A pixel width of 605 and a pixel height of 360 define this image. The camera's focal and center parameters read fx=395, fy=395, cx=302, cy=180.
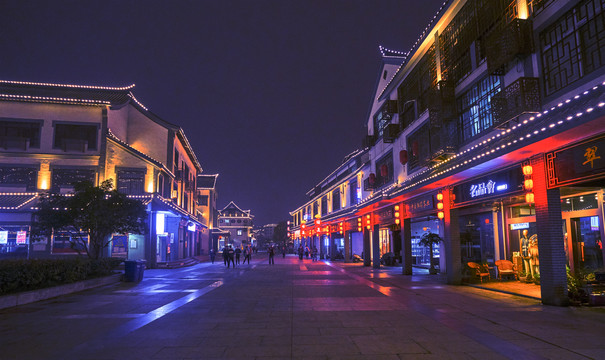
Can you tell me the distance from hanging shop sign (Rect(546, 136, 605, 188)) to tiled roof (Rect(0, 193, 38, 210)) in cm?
3229

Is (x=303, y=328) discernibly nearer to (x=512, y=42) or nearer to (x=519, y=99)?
(x=519, y=99)

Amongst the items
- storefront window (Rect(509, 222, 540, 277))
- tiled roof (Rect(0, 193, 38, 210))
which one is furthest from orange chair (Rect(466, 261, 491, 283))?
tiled roof (Rect(0, 193, 38, 210))

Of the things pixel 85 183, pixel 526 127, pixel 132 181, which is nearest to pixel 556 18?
pixel 526 127

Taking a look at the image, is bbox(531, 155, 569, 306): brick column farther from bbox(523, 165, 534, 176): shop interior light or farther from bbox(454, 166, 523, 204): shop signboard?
bbox(454, 166, 523, 204): shop signboard

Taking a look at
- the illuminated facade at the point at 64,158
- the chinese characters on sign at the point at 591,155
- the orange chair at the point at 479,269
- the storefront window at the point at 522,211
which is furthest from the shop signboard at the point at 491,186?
the illuminated facade at the point at 64,158

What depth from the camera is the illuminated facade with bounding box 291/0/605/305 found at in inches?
388

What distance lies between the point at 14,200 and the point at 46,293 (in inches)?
785

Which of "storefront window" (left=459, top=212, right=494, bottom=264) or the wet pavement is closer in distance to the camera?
the wet pavement

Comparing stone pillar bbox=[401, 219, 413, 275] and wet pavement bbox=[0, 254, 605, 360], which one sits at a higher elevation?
stone pillar bbox=[401, 219, 413, 275]

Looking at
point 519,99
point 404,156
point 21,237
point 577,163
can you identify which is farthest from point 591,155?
point 21,237

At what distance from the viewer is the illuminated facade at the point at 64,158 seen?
28969 mm

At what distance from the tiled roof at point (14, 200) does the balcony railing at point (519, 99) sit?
3120cm

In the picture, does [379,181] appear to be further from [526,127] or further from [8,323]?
[8,323]

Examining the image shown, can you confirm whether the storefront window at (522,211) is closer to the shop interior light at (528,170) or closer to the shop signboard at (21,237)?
the shop interior light at (528,170)
